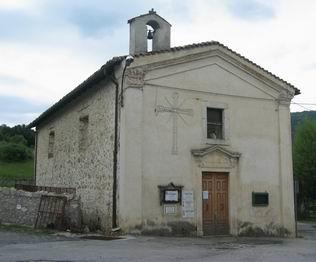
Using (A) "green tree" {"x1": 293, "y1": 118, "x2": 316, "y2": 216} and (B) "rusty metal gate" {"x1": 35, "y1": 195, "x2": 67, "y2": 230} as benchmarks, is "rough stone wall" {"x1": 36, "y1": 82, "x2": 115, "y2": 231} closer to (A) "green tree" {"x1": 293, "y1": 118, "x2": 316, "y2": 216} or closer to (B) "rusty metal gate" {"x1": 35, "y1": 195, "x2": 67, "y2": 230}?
(B) "rusty metal gate" {"x1": 35, "y1": 195, "x2": 67, "y2": 230}

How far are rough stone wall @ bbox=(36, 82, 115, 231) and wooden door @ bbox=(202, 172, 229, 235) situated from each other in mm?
3257

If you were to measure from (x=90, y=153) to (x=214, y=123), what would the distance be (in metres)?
4.68

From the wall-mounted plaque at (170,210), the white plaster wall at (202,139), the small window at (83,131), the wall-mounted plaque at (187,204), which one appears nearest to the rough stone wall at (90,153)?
the small window at (83,131)

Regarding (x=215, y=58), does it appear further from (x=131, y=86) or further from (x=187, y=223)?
(x=187, y=223)

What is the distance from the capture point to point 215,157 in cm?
1631

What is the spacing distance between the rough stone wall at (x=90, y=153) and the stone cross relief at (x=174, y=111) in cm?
168

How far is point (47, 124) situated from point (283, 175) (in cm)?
1240

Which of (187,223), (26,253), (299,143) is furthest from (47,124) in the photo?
(299,143)

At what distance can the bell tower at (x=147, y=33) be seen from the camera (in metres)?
16.8

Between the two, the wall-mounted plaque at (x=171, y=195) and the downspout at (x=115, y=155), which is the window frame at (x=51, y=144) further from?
the wall-mounted plaque at (x=171, y=195)

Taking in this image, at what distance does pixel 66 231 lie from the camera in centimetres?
1530

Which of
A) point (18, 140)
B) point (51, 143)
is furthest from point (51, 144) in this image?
point (18, 140)

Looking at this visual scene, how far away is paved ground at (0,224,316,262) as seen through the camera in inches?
380

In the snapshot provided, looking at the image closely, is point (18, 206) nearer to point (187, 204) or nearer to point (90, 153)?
point (90, 153)
